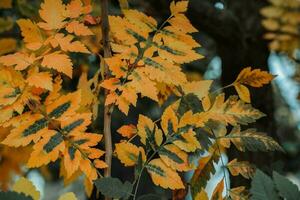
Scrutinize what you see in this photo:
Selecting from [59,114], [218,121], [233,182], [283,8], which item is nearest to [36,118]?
[59,114]

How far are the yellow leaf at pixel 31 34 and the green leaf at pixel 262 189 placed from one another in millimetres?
419

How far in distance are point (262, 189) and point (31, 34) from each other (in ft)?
1.51

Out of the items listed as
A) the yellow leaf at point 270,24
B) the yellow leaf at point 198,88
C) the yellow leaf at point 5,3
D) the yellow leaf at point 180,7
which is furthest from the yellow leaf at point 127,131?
the yellow leaf at point 270,24

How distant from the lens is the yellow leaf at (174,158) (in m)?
0.73

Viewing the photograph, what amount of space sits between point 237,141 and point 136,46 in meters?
0.25

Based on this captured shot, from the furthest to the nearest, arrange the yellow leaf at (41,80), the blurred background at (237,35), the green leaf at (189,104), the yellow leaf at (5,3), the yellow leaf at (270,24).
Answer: the yellow leaf at (270,24), the blurred background at (237,35), the yellow leaf at (5,3), the green leaf at (189,104), the yellow leaf at (41,80)

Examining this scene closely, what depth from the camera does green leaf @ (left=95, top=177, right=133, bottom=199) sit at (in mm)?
664

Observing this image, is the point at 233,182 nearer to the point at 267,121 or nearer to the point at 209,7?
the point at 267,121

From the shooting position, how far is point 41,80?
2.32 feet

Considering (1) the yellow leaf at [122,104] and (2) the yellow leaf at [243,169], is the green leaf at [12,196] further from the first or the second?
(2) the yellow leaf at [243,169]

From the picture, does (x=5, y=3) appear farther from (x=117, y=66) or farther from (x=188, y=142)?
(x=188, y=142)

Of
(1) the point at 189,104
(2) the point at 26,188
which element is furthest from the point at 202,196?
(2) the point at 26,188

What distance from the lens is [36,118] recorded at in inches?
28.3

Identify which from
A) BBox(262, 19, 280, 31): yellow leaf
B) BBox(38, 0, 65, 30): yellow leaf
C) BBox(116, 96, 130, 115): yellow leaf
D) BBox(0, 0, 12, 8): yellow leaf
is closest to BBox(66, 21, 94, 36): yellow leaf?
BBox(38, 0, 65, 30): yellow leaf
